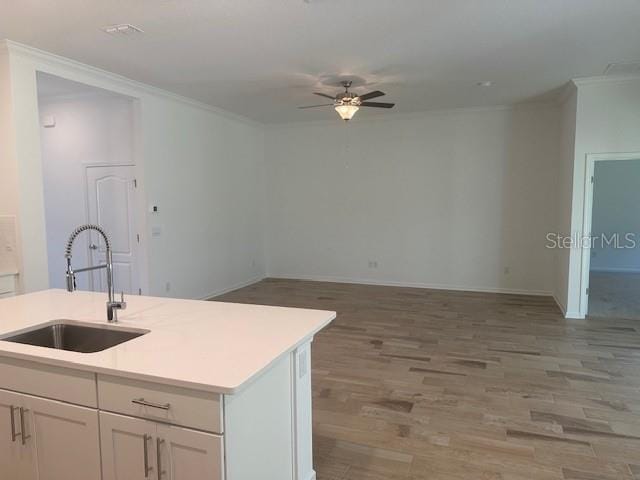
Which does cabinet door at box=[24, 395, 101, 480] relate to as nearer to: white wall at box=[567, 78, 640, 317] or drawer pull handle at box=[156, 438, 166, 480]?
drawer pull handle at box=[156, 438, 166, 480]

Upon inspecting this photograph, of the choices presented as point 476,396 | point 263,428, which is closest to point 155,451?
point 263,428

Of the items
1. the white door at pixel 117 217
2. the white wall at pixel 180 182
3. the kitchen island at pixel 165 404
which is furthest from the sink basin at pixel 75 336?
the white door at pixel 117 217

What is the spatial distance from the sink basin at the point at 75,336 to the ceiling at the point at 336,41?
223 cm

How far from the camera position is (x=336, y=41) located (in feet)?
12.8

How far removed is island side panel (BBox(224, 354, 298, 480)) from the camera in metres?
1.59

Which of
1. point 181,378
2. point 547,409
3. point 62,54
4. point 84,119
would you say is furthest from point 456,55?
point 84,119

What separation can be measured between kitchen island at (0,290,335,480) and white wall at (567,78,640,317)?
4.53 m

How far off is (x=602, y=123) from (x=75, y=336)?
569 centimetres

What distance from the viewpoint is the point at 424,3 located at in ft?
10.3

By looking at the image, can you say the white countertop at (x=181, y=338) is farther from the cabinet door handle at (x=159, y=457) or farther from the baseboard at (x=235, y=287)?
the baseboard at (x=235, y=287)

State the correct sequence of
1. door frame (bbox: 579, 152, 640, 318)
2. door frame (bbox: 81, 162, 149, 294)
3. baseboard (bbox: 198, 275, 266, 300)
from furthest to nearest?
baseboard (bbox: 198, 275, 266, 300) < door frame (bbox: 81, 162, 149, 294) < door frame (bbox: 579, 152, 640, 318)

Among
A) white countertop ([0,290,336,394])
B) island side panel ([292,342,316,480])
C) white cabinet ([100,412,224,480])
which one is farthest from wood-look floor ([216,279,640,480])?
white cabinet ([100,412,224,480])

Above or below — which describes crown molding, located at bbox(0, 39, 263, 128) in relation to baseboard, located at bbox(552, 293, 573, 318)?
above

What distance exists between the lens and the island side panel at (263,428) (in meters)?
1.59
